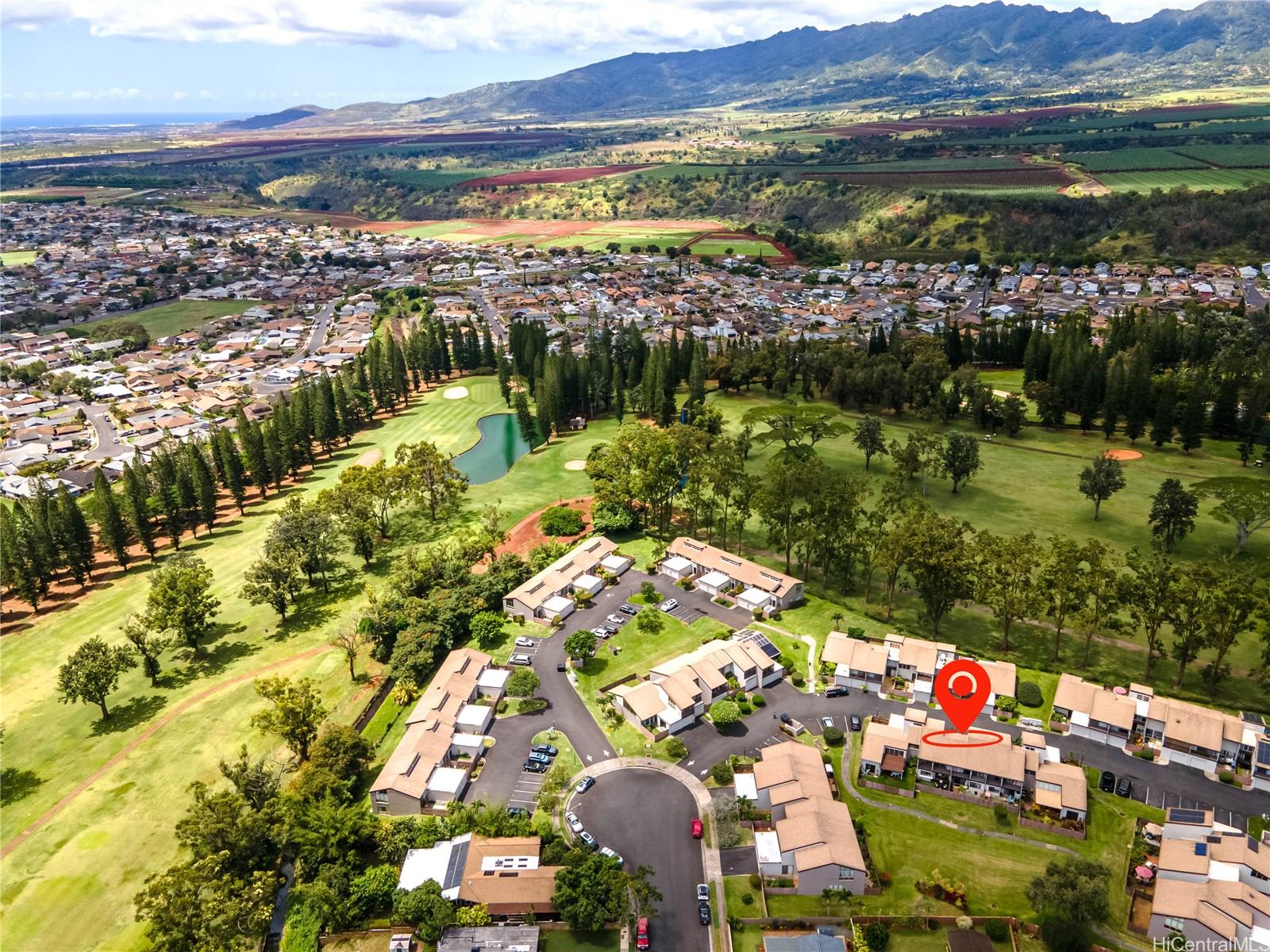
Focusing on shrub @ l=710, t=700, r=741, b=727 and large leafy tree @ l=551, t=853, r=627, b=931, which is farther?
shrub @ l=710, t=700, r=741, b=727

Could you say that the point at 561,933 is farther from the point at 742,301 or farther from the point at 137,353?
the point at 137,353

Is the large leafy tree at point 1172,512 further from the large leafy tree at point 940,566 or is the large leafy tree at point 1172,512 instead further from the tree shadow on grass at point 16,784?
the tree shadow on grass at point 16,784

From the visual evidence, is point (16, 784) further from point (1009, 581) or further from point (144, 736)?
point (1009, 581)

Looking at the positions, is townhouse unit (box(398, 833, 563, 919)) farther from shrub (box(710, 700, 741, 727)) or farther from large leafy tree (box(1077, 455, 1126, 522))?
large leafy tree (box(1077, 455, 1126, 522))

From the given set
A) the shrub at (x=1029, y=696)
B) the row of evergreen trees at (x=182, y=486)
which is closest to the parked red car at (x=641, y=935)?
the shrub at (x=1029, y=696)

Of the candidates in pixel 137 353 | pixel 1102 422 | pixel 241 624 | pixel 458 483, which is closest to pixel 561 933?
pixel 241 624

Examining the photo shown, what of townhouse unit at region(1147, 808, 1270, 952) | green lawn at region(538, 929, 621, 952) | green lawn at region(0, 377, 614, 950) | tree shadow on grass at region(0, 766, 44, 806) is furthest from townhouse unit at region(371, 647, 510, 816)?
townhouse unit at region(1147, 808, 1270, 952)
